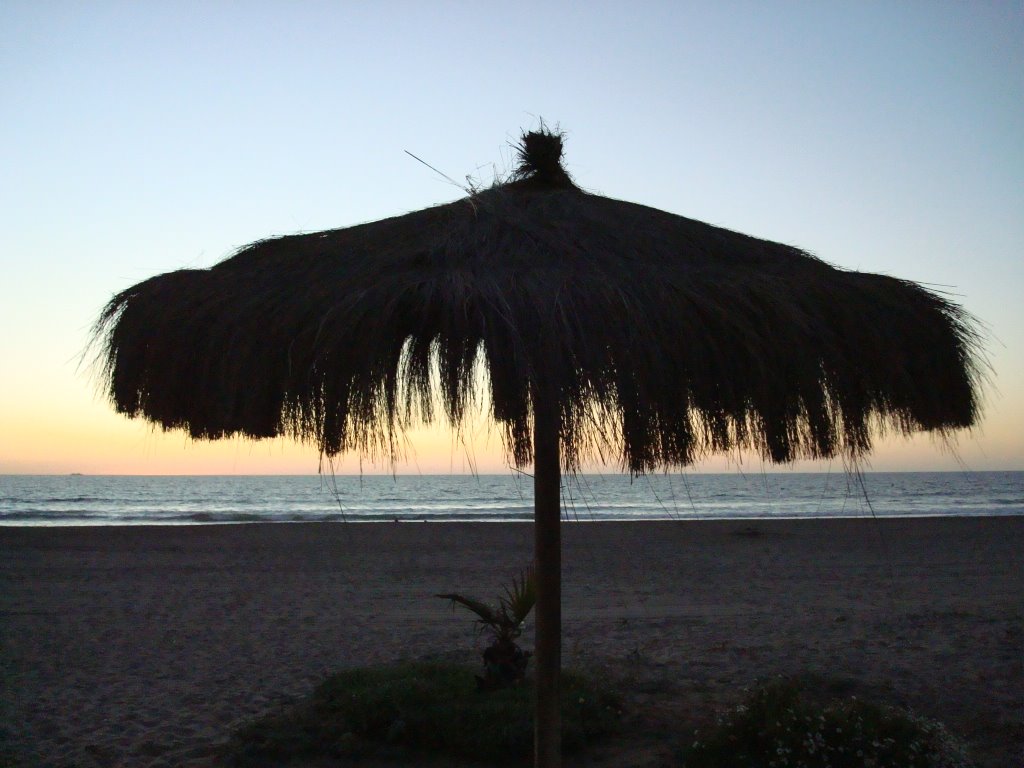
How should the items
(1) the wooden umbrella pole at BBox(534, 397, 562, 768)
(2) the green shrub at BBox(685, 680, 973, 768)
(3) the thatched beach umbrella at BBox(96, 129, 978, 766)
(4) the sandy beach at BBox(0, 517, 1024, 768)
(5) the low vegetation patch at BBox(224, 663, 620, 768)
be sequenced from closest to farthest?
(3) the thatched beach umbrella at BBox(96, 129, 978, 766) < (1) the wooden umbrella pole at BBox(534, 397, 562, 768) < (2) the green shrub at BBox(685, 680, 973, 768) < (5) the low vegetation patch at BBox(224, 663, 620, 768) < (4) the sandy beach at BBox(0, 517, 1024, 768)

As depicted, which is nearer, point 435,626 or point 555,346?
point 555,346

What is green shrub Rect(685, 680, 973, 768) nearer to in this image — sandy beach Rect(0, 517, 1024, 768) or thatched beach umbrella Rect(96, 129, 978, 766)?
sandy beach Rect(0, 517, 1024, 768)

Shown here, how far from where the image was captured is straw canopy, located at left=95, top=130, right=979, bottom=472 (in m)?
2.15

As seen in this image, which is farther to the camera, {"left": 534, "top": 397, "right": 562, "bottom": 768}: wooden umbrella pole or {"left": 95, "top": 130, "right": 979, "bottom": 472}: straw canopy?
{"left": 534, "top": 397, "right": 562, "bottom": 768}: wooden umbrella pole

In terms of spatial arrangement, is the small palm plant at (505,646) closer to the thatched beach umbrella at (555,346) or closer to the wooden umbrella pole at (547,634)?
the wooden umbrella pole at (547,634)

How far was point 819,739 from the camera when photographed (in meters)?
3.25

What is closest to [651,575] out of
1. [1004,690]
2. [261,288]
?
[1004,690]

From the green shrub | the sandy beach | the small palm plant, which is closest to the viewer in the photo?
the green shrub

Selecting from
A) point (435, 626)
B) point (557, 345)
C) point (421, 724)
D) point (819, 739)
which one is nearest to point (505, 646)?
point (421, 724)

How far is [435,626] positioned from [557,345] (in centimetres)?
638

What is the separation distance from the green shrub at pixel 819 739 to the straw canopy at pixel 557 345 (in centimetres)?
144

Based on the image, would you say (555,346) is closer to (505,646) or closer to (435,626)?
(505,646)

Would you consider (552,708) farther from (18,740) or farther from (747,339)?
(18,740)

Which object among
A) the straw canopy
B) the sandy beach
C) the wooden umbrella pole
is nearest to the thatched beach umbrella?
the straw canopy
